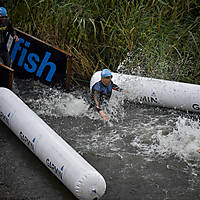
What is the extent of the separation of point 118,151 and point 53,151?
1.39m

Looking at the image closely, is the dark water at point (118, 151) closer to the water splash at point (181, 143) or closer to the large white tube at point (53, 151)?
the water splash at point (181, 143)

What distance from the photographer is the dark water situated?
5.39 m

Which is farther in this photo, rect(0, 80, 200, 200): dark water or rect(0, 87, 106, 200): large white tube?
rect(0, 80, 200, 200): dark water

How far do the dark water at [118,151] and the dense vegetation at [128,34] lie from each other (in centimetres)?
111

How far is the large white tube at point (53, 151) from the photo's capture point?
4.81m

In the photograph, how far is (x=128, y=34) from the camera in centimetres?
888

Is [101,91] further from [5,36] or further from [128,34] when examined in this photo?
[5,36]

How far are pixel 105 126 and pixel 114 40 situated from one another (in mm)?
2574

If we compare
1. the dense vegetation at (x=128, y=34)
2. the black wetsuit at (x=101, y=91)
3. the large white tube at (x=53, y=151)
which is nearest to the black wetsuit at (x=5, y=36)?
the dense vegetation at (x=128, y=34)

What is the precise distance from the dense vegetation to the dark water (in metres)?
1.11

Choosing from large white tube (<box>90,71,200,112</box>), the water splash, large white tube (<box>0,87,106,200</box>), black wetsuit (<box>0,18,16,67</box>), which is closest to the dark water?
the water splash

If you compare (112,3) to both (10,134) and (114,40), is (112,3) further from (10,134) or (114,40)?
(10,134)

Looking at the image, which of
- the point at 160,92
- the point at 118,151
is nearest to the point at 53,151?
the point at 118,151

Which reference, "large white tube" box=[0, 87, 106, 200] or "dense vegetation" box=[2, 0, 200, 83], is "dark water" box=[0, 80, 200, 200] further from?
"dense vegetation" box=[2, 0, 200, 83]
